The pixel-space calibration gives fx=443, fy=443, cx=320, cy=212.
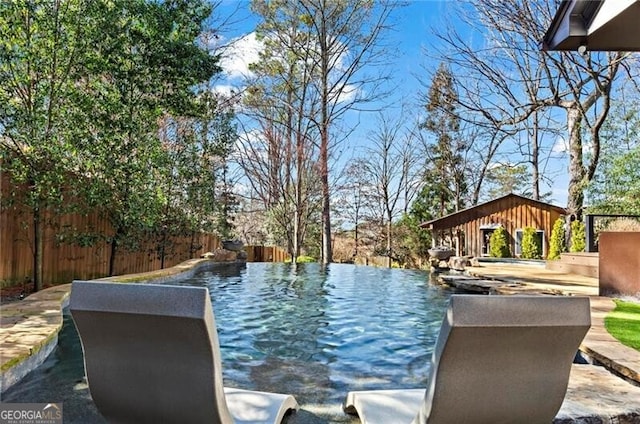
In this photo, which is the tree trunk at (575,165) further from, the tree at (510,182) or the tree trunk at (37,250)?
the tree at (510,182)

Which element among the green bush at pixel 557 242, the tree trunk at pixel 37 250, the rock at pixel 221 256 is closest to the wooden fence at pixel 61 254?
the tree trunk at pixel 37 250

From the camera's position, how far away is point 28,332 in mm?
4016

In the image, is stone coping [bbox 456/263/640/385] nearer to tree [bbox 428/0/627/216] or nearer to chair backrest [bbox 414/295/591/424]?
chair backrest [bbox 414/295/591/424]

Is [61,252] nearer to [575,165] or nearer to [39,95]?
[39,95]

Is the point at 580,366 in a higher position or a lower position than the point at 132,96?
lower

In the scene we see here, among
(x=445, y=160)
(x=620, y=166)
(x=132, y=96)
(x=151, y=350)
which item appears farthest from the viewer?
(x=445, y=160)

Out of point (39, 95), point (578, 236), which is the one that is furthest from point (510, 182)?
point (39, 95)

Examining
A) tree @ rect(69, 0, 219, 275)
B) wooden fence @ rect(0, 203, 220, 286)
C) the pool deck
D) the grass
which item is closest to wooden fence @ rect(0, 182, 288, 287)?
wooden fence @ rect(0, 203, 220, 286)

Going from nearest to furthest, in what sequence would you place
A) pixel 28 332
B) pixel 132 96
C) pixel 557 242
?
pixel 28 332 < pixel 132 96 < pixel 557 242

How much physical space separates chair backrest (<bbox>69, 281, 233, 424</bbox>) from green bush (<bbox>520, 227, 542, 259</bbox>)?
21462 mm

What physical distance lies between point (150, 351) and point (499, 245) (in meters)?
21.9

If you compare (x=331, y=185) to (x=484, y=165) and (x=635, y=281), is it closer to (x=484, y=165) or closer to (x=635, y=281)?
(x=484, y=165)

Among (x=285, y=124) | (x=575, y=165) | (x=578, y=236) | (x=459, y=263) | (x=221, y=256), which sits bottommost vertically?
(x=459, y=263)

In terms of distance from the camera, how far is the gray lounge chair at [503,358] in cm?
187
